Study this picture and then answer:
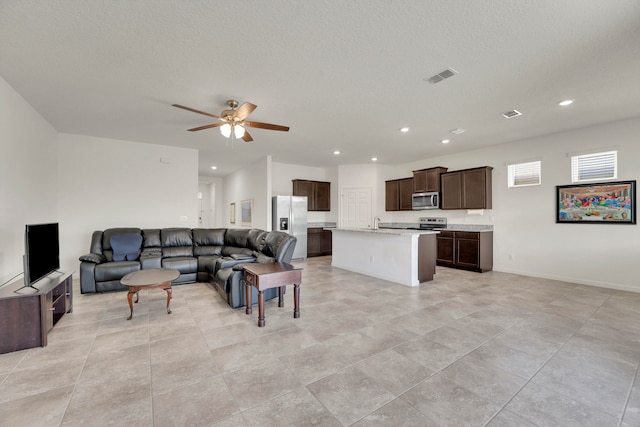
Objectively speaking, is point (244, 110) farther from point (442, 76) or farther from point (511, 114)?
point (511, 114)

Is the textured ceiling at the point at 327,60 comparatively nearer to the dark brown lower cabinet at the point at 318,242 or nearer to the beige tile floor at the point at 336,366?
the beige tile floor at the point at 336,366

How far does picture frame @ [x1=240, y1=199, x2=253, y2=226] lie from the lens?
26.5 feet

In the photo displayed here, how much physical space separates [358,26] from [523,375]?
3077mm

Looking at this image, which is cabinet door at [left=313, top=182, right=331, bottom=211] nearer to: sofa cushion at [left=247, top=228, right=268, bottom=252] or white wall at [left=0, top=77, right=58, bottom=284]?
sofa cushion at [left=247, top=228, right=268, bottom=252]

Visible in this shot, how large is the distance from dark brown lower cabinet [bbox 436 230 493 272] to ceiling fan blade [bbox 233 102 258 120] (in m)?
5.14

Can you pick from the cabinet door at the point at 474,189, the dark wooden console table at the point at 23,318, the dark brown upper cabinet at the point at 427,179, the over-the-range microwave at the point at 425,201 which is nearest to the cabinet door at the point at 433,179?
the dark brown upper cabinet at the point at 427,179

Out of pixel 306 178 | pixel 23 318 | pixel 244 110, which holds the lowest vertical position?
pixel 23 318

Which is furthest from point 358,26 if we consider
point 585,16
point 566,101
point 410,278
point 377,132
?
point 410,278

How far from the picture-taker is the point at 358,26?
2238 millimetres

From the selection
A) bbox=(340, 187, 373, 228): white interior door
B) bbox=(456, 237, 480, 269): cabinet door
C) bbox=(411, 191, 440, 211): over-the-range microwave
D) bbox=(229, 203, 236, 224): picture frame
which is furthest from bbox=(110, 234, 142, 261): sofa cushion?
bbox=(456, 237, 480, 269): cabinet door

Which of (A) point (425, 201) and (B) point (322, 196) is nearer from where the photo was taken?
(A) point (425, 201)

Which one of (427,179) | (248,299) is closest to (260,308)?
(248,299)

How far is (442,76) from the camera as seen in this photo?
300cm

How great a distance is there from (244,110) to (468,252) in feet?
17.6
